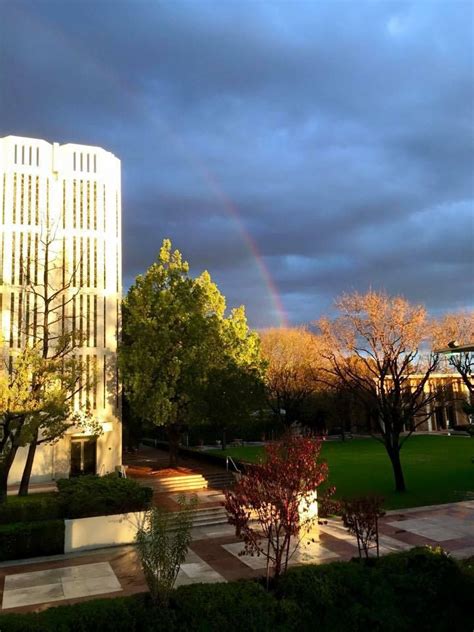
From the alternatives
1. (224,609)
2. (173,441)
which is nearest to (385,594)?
(224,609)

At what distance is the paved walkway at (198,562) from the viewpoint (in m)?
10.9

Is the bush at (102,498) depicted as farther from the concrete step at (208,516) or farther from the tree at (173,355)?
the tree at (173,355)

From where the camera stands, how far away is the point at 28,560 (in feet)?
44.9

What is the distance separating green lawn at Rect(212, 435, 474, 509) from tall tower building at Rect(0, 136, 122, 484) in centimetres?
900

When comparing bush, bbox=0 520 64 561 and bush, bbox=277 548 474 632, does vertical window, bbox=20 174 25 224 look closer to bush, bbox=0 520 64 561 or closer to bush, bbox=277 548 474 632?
bush, bbox=0 520 64 561

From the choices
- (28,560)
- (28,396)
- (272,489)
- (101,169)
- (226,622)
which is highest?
(101,169)

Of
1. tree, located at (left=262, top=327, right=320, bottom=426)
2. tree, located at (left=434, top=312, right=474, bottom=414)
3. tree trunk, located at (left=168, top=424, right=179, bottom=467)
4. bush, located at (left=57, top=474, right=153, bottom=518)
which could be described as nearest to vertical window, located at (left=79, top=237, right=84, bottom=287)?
tree trunk, located at (left=168, top=424, right=179, bottom=467)

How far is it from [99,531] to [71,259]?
1589 cm

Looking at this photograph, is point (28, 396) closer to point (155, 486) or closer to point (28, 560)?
point (28, 560)

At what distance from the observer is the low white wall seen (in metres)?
14.4

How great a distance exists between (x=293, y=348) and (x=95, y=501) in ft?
109

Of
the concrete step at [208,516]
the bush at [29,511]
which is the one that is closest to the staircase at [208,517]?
the concrete step at [208,516]

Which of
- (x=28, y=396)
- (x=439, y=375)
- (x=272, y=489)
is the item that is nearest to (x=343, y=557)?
(x=272, y=489)

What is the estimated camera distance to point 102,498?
49.8 ft
